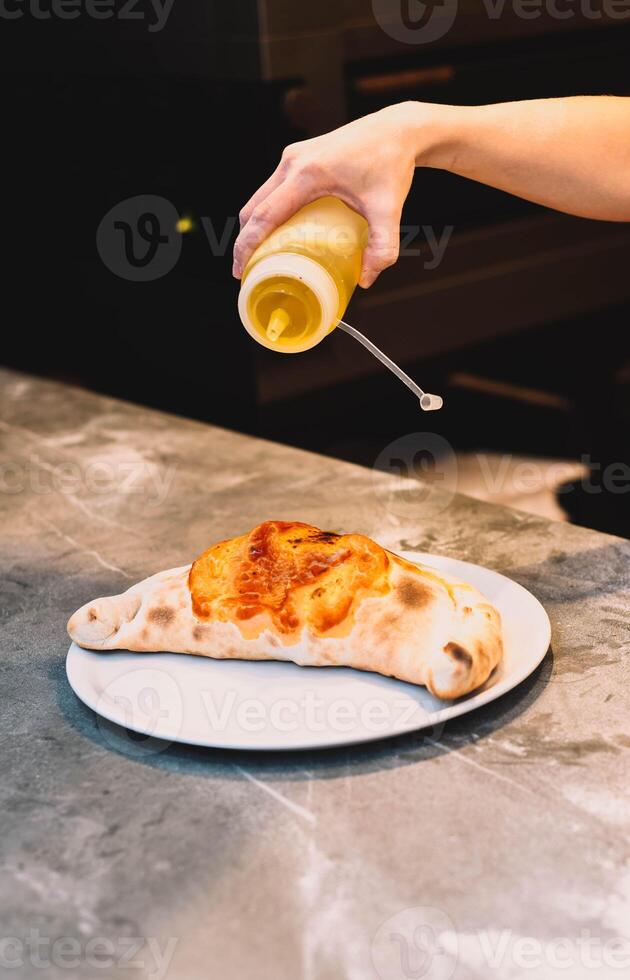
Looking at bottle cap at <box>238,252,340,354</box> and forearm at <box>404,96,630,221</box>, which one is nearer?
bottle cap at <box>238,252,340,354</box>

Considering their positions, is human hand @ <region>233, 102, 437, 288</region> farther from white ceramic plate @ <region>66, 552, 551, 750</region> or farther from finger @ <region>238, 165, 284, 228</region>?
white ceramic plate @ <region>66, 552, 551, 750</region>

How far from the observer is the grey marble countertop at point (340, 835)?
29.4 inches

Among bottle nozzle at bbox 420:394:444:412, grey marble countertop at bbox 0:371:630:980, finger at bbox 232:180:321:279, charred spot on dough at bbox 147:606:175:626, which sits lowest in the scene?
grey marble countertop at bbox 0:371:630:980

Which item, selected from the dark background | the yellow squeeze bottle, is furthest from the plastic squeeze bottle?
the dark background

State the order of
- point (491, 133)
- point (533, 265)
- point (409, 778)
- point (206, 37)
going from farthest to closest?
point (533, 265), point (206, 37), point (491, 133), point (409, 778)

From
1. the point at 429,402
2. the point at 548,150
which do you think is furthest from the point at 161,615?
the point at 548,150

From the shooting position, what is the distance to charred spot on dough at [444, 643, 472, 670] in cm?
94

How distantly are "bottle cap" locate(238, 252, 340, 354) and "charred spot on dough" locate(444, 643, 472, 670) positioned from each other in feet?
1.01

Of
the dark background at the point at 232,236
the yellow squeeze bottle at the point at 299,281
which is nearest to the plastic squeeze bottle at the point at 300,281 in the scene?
the yellow squeeze bottle at the point at 299,281

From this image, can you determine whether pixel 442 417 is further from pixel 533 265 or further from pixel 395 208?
pixel 395 208

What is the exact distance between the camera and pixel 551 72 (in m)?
2.82

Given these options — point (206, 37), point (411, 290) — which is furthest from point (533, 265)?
point (206, 37)

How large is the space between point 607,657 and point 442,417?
220 cm

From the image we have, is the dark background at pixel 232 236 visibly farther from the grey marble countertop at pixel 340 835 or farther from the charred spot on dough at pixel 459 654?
the charred spot on dough at pixel 459 654
